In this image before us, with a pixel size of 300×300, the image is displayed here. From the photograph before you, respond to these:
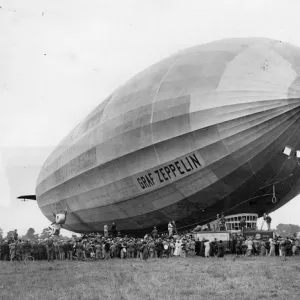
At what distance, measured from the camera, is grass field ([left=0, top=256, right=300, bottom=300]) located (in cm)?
1021

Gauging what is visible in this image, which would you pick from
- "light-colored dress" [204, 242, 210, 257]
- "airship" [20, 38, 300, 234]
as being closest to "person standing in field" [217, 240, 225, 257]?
"light-colored dress" [204, 242, 210, 257]

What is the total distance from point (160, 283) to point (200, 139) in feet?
30.1

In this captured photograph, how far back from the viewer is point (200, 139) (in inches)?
795

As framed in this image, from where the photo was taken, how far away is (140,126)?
21.9m

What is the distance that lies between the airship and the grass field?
550 centimetres

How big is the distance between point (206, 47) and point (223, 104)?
434cm

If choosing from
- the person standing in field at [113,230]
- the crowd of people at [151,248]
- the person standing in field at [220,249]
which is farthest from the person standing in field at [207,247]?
the person standing in field at [113,230]

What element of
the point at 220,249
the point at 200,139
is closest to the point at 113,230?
the point at 220,249

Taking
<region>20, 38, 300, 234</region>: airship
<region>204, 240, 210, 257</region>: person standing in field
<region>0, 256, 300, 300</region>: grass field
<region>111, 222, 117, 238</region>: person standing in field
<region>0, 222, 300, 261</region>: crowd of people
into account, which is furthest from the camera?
<region>111, 222, 117, 238</region>: person standing in field

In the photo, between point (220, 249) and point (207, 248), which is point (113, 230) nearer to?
point (207, 248)

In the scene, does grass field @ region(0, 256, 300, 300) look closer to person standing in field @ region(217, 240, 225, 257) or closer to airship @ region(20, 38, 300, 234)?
person standing in field @ region(217, 240, 225, 257)

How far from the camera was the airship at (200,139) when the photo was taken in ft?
63.6

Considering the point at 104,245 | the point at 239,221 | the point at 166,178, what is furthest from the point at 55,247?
the point at 239,221

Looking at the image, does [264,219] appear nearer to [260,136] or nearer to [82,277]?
[260,136]
